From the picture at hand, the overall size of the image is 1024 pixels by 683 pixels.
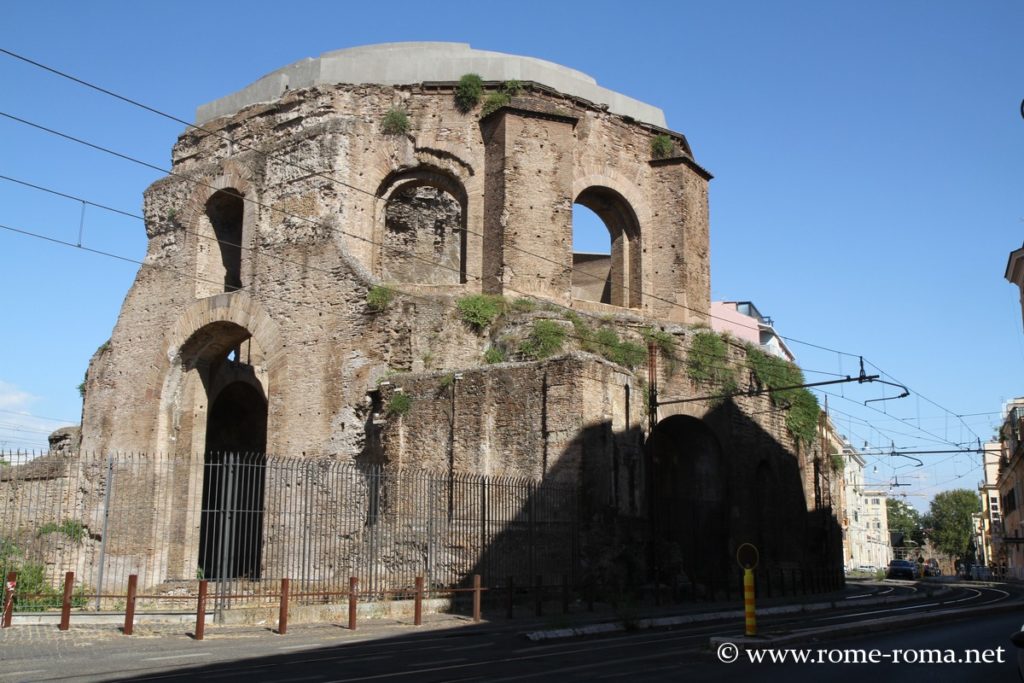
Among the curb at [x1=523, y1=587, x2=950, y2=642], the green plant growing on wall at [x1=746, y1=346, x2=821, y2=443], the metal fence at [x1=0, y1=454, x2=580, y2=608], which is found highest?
the green plant growing on wall at [x1=746, y1=346, x2=821, y2=443]

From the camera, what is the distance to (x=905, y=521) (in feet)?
348

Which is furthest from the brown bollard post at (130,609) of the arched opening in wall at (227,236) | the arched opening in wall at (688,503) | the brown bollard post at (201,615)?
the arched opening in wall at (227,236)

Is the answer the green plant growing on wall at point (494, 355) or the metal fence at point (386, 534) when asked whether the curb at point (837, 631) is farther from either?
the green plant growing on wall at point (494, 355)

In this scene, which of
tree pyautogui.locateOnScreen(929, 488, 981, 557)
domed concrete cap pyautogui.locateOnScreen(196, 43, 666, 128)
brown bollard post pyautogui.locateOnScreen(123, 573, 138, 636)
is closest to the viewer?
brown bollard post pyautogui.locateOnScreen(123, 573, 138, 636)

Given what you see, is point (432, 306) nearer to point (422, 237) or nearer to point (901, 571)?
point (422, 237)

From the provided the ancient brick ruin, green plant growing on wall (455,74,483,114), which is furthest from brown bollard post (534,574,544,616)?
green plant growing on wall (455,74,483,114)

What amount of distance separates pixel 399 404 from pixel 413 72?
8238mm

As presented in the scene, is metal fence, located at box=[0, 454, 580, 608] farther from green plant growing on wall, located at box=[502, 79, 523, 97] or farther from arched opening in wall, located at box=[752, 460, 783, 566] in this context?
green plant growing on wall, located at box=[502, 79, 523, 97]

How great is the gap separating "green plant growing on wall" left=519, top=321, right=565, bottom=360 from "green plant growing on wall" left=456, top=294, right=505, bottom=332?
3.64 ft

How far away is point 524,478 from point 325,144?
344 inches

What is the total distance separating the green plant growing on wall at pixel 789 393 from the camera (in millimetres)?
22438

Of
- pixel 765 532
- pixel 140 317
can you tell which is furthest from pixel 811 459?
pixel 140 317

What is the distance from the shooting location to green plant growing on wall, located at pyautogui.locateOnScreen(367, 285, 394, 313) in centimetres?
1894

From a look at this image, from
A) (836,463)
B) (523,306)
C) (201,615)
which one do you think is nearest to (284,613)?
(201,615)
